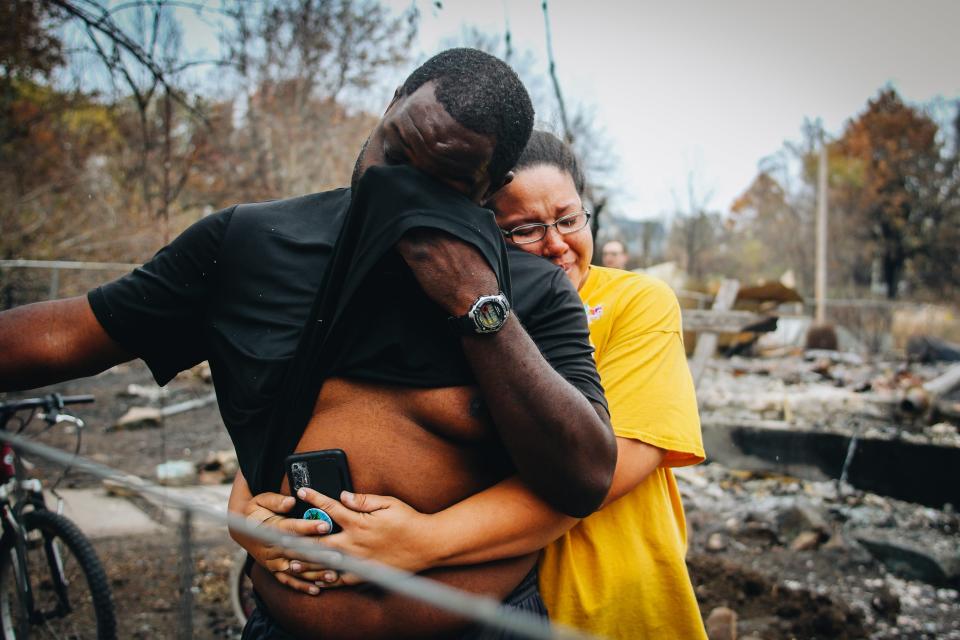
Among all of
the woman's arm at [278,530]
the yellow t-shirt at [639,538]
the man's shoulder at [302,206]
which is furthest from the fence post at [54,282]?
the yellow t-shirt at [639,538]

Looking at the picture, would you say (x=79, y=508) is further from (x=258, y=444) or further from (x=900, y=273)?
(x=900, y=273)

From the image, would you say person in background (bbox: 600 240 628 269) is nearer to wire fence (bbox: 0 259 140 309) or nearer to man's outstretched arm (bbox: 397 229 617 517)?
man's outstretched arm (bbox: 397 229 617 517)

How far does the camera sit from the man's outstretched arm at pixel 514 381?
1090mm

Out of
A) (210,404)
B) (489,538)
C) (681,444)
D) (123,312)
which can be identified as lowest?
(210,404)

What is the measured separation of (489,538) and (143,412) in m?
8.33

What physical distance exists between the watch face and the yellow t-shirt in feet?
1.78

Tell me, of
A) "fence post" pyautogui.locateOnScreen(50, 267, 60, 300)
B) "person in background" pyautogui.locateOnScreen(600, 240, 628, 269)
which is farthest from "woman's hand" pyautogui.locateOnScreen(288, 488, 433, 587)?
"fence post" pyautogui.locateOnScreen(50, 267, 60, 300)

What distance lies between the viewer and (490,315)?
1.09 m

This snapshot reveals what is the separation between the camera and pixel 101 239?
1269 centimetres

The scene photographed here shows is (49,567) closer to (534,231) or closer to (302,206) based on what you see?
(302,206)

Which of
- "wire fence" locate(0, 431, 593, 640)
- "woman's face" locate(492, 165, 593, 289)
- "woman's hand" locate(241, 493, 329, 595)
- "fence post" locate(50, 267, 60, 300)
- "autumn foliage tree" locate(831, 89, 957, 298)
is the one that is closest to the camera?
"wire fence" locate(0, 431, 593, 640)

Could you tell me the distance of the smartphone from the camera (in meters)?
1.22

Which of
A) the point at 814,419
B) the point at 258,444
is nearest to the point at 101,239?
the point at 814,419

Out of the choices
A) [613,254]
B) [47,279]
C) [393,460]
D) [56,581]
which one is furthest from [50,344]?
[47,279]
